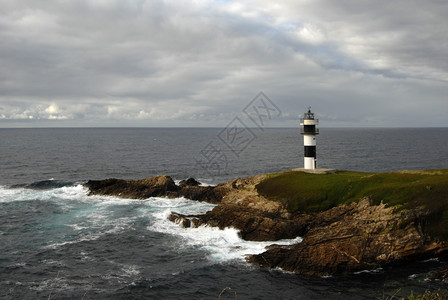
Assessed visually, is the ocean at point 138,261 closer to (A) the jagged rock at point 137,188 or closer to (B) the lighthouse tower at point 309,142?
(A) the jagged rock at point 137,188

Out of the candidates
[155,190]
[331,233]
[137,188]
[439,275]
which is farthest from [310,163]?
[439,275]

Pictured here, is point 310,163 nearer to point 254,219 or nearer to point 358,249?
point 254,219

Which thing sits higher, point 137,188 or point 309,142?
point 309,142

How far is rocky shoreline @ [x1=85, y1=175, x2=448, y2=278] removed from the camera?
1129 inches

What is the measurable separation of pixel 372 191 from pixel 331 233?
8.10m

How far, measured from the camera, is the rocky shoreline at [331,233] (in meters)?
28.7

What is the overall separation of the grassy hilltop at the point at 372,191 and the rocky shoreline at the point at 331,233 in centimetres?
92

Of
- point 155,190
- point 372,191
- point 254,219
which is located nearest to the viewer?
point 372,191

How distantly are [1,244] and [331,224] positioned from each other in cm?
3280

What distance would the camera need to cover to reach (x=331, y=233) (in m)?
31.7

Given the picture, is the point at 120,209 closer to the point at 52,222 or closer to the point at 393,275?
the point at 52,222

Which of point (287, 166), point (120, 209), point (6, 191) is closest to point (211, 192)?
point (120, 209)

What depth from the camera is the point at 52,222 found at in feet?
137

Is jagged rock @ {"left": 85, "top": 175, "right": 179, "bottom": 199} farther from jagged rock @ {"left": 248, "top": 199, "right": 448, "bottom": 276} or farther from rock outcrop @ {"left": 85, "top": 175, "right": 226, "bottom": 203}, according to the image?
jagged rock @ {"left": 248, "top": 199, "right": 448, "bottom": 276}
